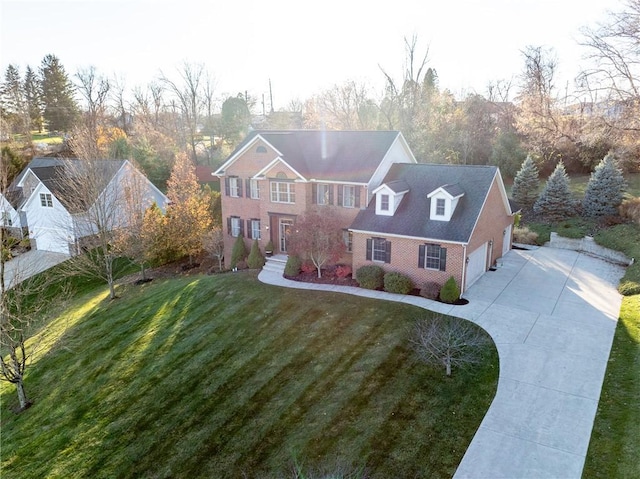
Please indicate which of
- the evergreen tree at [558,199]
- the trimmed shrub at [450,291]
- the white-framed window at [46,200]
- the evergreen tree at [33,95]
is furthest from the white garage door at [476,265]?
the evergreen tree at [33,95]

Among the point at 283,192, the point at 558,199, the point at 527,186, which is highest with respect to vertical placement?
the point at 283,192

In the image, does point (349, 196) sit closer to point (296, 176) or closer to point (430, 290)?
point (296, 176)

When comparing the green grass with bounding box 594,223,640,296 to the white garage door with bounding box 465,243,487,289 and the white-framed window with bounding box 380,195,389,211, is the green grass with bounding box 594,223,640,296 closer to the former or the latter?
the white garage door with bounding box 465,243,487,289

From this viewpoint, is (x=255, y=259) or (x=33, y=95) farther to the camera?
(x=33, y=95)

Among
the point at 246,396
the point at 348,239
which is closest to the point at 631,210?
the point at 348,239

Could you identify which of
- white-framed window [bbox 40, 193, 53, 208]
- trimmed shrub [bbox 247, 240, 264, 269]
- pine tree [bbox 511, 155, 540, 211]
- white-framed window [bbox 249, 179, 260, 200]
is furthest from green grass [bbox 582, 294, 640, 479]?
white-framed window [bbox 40, 193, 53, 208]
